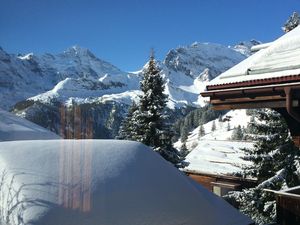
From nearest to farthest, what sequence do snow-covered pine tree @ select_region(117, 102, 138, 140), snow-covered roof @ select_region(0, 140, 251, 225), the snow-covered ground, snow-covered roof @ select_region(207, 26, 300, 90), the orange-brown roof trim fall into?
snow-covered roof @ select_region(0, 140, 251, 225), the orange-brown roof trim, snow-covered roof @ select_region(207, 26, 300, 90), snow-covered pine tree @ select_region(117, 102, 138, 140), the snow-covered ground

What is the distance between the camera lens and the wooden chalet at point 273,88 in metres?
5.48

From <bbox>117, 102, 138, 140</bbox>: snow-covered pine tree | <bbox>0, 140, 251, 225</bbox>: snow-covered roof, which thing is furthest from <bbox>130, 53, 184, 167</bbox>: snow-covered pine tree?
<bbox>0, 140, 251, 225</bbox>: snow-covered roof

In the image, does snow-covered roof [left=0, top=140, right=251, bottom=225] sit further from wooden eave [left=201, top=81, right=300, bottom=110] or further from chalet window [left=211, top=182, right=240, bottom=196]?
chalet window [left=211, top=182, right=240, bottom=196]

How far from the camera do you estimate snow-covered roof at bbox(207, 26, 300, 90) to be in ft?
18.5

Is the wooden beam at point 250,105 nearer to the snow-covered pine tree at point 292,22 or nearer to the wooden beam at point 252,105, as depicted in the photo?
the wooden beam at point 252,105

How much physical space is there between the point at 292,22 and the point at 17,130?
10331 mm

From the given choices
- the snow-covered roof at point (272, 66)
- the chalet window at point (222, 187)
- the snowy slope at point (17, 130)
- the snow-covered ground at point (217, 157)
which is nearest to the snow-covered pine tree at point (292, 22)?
the snow-covered roof at point (272, 66)

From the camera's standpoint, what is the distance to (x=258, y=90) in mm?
5738

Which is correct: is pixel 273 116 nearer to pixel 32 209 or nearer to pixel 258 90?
pixel 258 90

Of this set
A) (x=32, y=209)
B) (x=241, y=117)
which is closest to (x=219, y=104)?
(x=32, y=209)

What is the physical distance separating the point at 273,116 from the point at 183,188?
9653 mm

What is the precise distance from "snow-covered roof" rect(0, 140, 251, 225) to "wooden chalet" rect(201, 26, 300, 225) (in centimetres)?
91

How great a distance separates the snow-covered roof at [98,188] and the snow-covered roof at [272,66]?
175cm

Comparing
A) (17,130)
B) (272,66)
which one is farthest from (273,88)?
(17,130)
